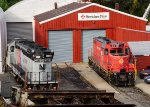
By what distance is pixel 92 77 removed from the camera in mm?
35188

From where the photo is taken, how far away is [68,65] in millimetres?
40594

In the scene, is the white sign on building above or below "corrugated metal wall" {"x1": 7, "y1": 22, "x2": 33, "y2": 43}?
above

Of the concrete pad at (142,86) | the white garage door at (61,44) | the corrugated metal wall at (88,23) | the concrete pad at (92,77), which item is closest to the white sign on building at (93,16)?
the corrugated metal wall at (88,23)

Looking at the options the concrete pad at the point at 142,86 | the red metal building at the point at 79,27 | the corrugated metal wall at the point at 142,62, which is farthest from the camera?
the red metal building at the point at 79,27

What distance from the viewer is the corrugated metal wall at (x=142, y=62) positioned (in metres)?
36.4

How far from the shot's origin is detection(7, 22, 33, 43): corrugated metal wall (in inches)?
1786

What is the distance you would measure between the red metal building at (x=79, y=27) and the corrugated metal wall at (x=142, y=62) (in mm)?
5001

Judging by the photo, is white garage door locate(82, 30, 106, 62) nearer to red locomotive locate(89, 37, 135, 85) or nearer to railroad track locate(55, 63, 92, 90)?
railroad track locate(55, 63, 92, 90)

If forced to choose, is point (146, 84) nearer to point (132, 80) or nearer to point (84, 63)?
point (132, 80)

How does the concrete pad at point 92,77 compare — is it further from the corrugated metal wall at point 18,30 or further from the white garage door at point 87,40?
the corrugated metal wall at point 18,30

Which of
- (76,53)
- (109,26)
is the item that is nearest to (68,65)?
(76,53)

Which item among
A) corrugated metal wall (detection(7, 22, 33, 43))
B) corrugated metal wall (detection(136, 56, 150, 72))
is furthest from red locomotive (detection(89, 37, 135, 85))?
corrugated metal wall (detection(7, 22, 33, 43))

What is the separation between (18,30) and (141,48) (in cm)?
1428

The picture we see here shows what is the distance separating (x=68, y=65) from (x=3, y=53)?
19.3 feet
